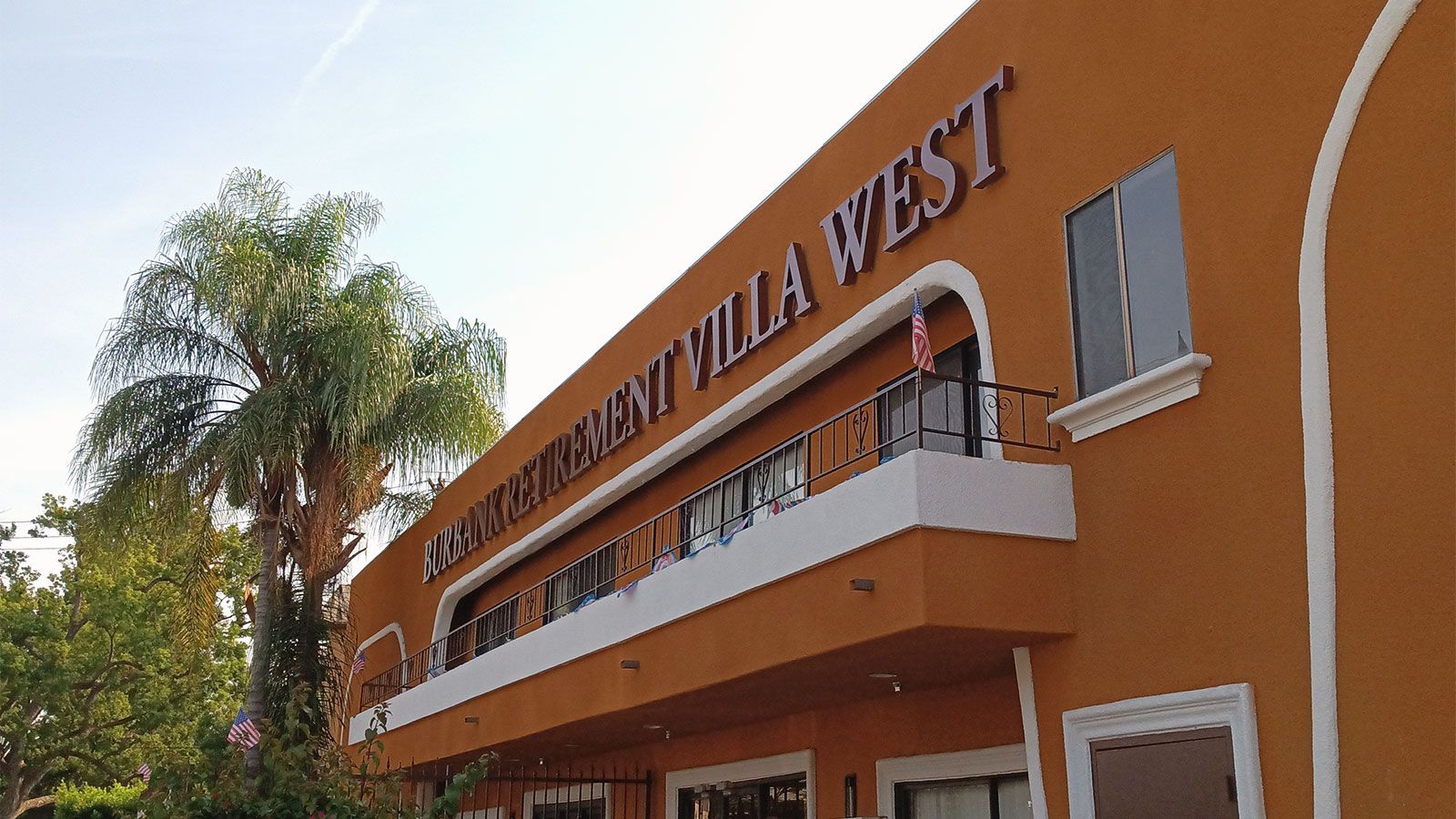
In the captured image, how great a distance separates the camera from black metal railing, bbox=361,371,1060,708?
8.65 metres

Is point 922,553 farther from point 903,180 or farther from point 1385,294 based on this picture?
point 903,180

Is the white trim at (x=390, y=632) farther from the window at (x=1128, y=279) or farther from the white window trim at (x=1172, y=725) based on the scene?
the window at (x=1128, y=279)

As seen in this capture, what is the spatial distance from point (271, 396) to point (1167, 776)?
1561 centimetres

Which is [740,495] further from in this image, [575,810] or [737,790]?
[575,810]

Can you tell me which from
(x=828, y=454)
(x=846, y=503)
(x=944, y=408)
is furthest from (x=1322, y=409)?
(x=828, y=454)

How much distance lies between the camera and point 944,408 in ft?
33.4

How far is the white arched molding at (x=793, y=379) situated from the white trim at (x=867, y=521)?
69 cm

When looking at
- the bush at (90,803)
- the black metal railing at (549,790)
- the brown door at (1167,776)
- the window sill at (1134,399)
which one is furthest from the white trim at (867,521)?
the bush at (90,803)

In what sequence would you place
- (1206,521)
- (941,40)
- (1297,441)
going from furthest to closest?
(941,40) < (1206,521) < (1297,441)

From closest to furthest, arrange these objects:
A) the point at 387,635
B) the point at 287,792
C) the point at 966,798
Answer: the point at 287,792 < the point at 966,798 < the point at 387,635

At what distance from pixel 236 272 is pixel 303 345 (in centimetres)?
163

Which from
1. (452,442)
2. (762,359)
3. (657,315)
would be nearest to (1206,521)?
(762,359)

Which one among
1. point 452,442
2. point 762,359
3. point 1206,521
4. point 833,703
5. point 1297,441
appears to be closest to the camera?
point 1297,441

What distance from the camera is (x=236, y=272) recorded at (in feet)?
63.5
